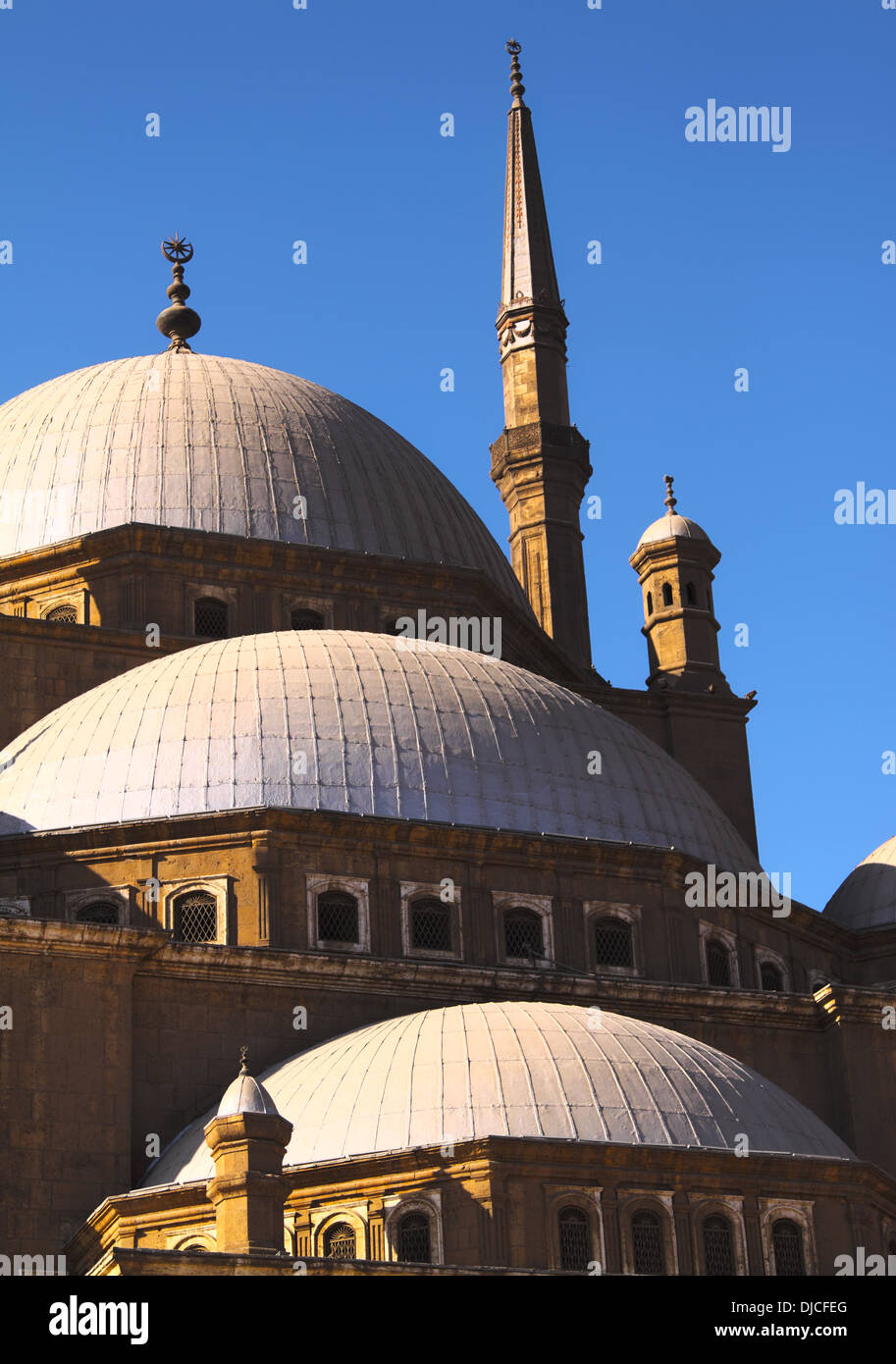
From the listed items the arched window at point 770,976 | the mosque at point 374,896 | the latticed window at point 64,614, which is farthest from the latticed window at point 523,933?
the latticed window at point 64,614

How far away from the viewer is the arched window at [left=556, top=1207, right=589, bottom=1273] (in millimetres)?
27609

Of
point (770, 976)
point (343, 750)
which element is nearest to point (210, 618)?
point (343, 750)

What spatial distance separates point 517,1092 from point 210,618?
49.1ft

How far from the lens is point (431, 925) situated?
3409cm

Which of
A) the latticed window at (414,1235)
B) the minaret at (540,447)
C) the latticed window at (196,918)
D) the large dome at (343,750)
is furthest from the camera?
the minaret at (540,447)

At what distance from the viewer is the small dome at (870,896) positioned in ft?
137

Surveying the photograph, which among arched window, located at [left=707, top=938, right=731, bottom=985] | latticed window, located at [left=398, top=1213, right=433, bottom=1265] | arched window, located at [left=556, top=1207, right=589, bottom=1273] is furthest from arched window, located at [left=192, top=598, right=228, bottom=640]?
arched window, located at [left=556, top=1207, right=589, bottom=1273]

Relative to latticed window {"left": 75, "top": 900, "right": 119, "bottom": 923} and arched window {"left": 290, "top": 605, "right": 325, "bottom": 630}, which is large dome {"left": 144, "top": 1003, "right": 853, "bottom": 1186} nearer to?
latticed window {"left": 75, "top": 900, "right": 119, "bottom": 923}

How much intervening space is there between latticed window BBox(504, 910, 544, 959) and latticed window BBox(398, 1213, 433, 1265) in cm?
667

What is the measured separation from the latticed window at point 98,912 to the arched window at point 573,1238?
331 inches

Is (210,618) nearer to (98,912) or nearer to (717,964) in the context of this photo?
(98,912)
